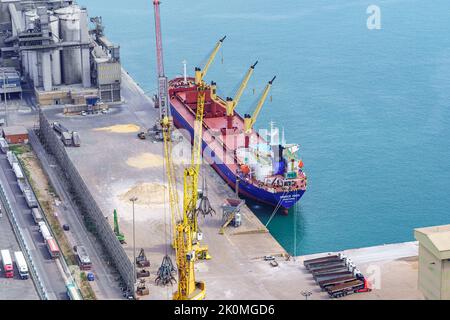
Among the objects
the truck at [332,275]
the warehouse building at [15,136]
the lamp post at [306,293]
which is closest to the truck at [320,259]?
the truck at [332,275]

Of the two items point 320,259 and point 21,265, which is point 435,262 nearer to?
point 320,259

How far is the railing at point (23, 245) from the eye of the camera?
75.4 meters

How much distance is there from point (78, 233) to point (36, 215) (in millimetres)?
4768

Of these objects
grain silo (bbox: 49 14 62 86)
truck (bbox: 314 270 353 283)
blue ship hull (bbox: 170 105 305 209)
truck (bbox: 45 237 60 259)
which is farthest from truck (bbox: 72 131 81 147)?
truck (bbox: 314 270 353 283)

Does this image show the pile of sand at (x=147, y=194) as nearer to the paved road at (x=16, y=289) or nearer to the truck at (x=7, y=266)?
the paved road at (x=16, y=289)

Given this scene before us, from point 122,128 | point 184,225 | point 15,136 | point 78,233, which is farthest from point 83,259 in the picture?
point 15,136

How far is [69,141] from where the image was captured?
113 m

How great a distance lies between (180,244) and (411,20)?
419ft

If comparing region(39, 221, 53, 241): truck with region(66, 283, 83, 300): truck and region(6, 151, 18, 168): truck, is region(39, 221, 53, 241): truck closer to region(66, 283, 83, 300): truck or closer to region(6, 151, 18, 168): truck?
region(66, 283, 83, 300): truck

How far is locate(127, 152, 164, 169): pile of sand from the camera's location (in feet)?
345

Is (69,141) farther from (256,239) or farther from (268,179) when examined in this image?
(256,239)

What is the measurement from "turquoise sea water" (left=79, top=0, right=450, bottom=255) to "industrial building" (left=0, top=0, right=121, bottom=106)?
18010 millimetres
